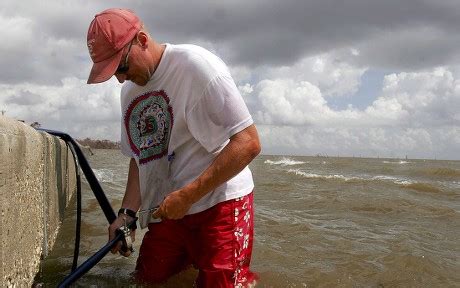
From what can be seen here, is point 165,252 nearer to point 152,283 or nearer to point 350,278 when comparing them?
point 152,283

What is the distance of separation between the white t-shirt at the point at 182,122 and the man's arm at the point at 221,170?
0.24 feet

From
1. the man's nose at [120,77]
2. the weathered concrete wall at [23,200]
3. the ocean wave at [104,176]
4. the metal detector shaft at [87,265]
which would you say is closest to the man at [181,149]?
the man's nose at [120,77]

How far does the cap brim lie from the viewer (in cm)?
265

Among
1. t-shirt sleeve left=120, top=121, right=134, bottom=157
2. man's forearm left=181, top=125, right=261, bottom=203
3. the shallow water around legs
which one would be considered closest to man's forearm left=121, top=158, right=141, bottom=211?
t-shirt sleeve left=120, top=121, right=134, bottom=157

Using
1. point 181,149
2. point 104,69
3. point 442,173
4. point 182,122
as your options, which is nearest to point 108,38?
point 104,69

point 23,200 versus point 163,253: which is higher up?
point 23,200

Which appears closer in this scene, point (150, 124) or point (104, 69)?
point (104, 69)

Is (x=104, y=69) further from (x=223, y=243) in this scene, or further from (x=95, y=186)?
(x=95, y=186)

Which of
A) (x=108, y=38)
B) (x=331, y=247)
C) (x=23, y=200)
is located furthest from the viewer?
(x=331, y=247)

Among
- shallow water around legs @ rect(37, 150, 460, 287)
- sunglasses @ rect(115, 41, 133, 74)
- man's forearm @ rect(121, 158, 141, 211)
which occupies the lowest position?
shallow water around legs @ rect(37, 150, 460, 287)

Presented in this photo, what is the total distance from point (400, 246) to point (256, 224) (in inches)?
84.5

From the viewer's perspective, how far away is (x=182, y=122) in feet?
A: 9.71

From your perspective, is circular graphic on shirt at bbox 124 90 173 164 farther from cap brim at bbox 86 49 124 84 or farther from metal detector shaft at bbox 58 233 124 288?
metal detector shaft at bbox 58 233 124 288

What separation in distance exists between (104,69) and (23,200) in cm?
95
